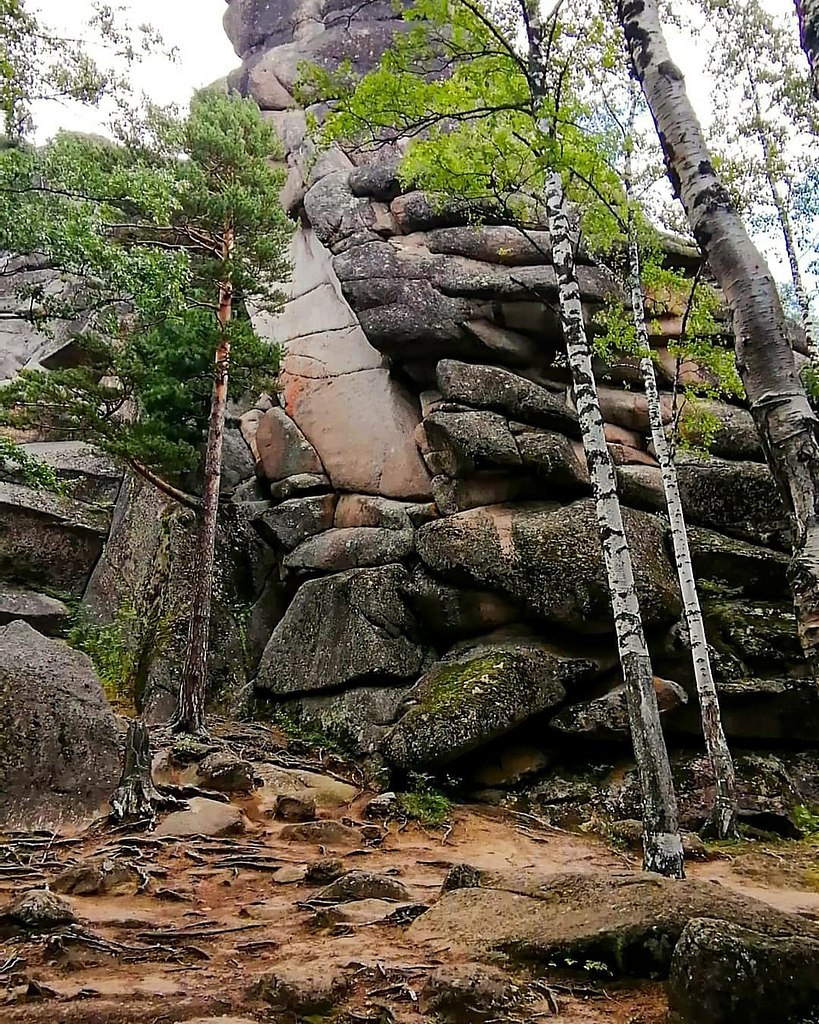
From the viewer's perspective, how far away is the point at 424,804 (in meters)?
10.9

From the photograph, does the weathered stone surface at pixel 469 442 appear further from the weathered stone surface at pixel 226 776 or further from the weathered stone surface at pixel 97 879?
the weathered stone surface at pixel 97 879

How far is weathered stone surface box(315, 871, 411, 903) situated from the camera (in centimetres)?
623

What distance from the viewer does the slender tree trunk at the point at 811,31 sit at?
424 centimetres

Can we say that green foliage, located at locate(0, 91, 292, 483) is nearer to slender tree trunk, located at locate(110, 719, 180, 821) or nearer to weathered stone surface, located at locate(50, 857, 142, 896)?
slender tree trunk, located at locate(110, 719, 180, 821)

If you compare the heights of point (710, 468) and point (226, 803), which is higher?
point (710, 468)

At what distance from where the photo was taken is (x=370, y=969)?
433cm

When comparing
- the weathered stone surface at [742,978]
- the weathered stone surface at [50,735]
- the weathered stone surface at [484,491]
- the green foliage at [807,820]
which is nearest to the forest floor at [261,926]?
the weathered stone surface at [742,978]

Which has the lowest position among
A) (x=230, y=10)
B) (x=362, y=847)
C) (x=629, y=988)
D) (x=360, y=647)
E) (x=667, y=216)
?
(x=362, y=847)

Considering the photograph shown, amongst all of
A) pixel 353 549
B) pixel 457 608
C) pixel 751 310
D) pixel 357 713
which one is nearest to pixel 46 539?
pixel 353 549

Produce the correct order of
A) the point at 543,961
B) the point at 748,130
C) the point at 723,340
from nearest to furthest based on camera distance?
the point at 543,961, the point at 723,340, the point at 748,130

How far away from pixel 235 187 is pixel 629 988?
15234 mm

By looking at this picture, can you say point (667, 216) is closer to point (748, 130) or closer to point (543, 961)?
point (748, 130)

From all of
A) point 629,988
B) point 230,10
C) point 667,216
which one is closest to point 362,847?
point 629,988

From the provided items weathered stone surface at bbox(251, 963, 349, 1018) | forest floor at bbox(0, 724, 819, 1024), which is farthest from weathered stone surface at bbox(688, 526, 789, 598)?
weathered stone surface at bbox(251, 963, 349, 1018)
